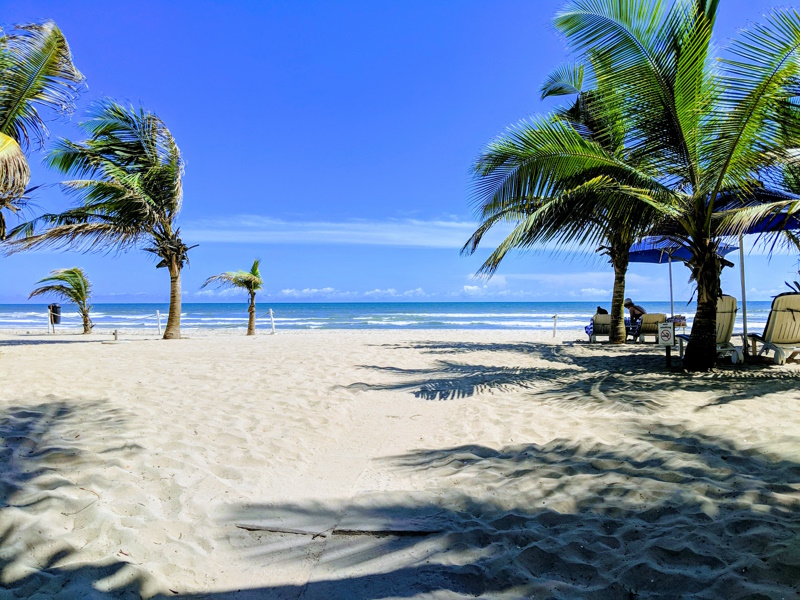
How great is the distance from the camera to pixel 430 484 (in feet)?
10.2

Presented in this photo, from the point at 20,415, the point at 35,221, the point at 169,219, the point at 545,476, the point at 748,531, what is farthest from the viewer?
the point at 169,219

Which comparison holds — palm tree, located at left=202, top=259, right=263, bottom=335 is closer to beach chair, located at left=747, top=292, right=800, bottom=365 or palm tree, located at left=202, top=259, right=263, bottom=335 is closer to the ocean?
the ocean

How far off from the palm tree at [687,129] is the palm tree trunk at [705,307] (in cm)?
1

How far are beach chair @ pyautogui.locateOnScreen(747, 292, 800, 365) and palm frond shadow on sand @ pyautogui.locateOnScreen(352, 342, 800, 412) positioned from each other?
1.34 feet

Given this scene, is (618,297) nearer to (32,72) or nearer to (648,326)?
(648,326)

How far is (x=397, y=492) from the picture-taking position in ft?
9.71

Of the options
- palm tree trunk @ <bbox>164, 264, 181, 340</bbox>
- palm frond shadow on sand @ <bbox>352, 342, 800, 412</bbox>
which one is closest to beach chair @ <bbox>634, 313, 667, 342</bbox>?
palm frond shadow on sand @ <bbox>352, 342, 800, 412</bbox>

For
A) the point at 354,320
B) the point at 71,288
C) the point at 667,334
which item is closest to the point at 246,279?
the point at 71,288

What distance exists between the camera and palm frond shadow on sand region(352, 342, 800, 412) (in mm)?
5219

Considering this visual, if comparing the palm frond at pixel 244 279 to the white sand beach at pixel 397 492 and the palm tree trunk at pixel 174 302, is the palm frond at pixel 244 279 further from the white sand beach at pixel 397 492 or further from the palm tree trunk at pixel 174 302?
the white sand beach at pixel 397 492

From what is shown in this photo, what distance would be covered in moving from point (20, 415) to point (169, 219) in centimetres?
1024

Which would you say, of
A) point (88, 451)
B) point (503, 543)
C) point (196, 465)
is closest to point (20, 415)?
point (88, 451)

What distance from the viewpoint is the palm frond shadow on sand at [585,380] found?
17.1 feet

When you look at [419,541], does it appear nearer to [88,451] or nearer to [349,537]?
[349,537]
